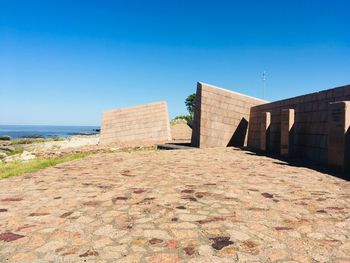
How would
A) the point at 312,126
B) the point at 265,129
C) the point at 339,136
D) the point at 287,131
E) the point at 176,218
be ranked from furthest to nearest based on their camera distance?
1. the point at 265,129
2. the point at 287,131
3. the point at 312,126
4. the point at 339,136
5. the point at 176,218

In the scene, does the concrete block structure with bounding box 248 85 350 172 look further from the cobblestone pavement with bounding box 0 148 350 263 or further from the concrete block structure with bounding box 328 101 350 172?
the cobblestone pavement with bounding box 0 148 350 263

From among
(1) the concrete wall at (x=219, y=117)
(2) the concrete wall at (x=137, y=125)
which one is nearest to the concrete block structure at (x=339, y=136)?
(1) the concrete wall at (x=219, y=117)

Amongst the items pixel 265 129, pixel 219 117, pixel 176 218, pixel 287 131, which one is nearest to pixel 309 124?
pixel 287 131

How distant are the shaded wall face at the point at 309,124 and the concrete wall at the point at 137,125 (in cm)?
1060

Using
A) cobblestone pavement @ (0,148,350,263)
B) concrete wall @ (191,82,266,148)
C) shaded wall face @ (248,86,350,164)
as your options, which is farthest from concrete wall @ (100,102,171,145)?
cobblestone pavement @ (0,148,350,263)

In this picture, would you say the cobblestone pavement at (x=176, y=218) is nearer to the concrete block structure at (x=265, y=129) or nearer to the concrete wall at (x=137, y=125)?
the concrete block structure at (x=265, y=129)

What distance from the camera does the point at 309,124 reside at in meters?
11.3

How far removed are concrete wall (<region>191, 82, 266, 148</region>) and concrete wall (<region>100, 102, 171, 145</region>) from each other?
6.83 m

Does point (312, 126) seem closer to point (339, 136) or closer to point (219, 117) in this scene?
point (339, 136)

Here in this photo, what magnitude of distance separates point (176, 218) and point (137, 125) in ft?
64.9

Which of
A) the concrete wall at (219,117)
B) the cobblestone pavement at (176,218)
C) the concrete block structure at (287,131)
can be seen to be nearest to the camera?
the cobblestone pavement at (176,218)

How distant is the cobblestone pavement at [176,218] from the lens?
139 inches

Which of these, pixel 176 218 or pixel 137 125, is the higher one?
pixel 137 125

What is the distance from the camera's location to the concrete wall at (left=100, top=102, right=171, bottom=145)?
76.5 feet
